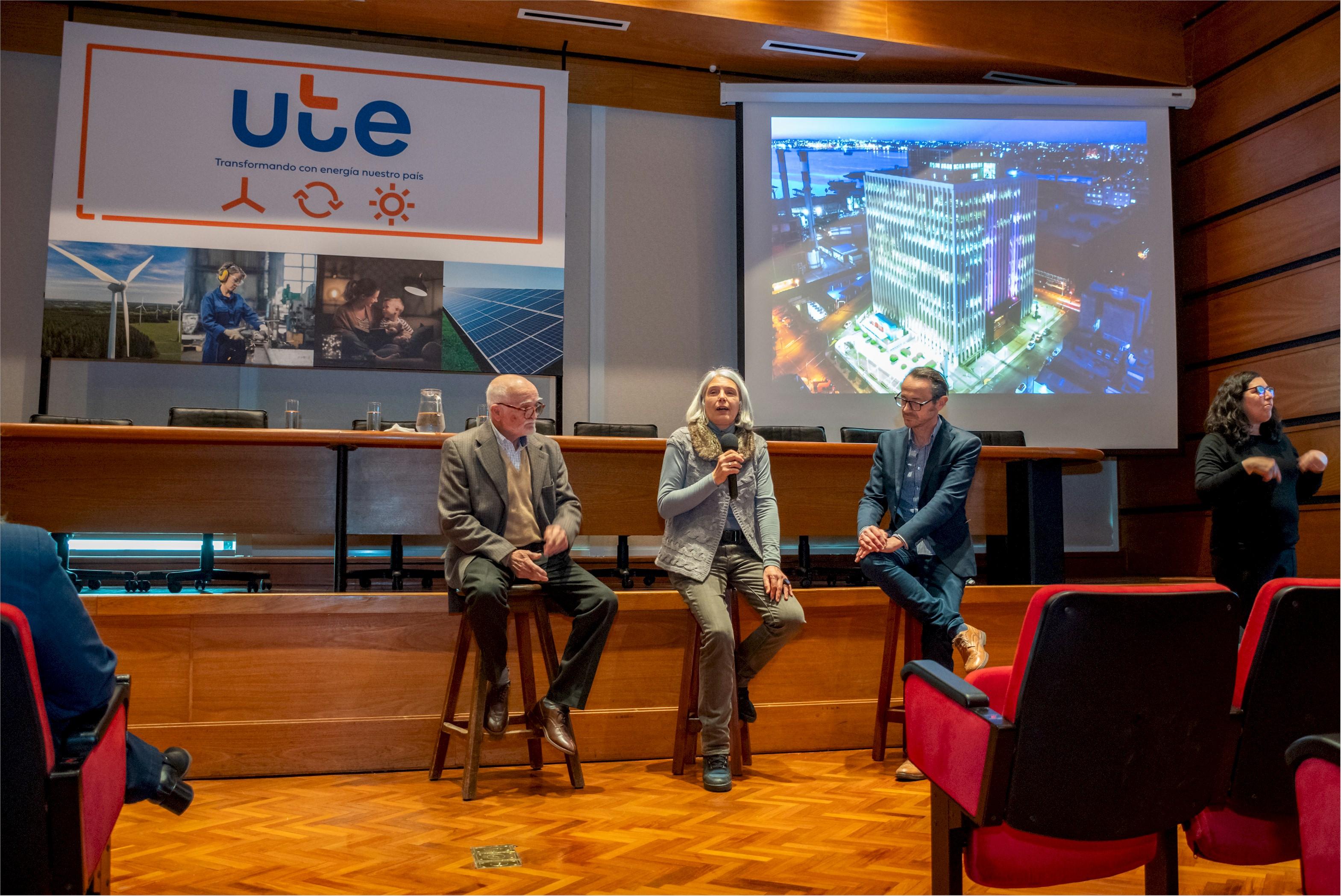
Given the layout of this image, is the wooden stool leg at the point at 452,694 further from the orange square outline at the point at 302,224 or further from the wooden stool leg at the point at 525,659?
the orange square outline at the point at 302,224

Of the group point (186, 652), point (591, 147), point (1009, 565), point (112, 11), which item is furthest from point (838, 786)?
point (112, 11)

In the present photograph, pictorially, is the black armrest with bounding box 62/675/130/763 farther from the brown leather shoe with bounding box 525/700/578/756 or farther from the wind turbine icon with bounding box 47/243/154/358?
the wind turbine icon with bounding box 47/243/154/358

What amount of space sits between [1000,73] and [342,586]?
5121mm

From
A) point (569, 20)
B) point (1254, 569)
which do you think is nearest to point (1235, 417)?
point (1254, 569)

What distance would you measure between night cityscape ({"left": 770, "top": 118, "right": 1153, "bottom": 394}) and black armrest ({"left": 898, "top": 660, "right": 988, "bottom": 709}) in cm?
399

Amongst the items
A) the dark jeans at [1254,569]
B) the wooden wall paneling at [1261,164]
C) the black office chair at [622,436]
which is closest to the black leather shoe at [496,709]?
the black office chair at [622,436]

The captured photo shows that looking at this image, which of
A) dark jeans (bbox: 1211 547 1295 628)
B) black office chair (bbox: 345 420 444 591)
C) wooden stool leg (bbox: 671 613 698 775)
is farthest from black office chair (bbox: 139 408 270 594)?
dark jeans (bbox: 1211 547 1295 628)

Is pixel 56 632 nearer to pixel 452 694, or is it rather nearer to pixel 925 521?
pixel 452 694

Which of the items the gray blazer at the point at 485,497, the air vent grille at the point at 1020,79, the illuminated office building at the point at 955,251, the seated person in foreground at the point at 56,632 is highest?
the air vent grille at the point at 1020,79

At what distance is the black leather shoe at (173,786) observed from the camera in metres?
1.61

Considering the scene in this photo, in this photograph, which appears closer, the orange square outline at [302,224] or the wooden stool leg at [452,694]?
the wooden stool leg at [452,694]

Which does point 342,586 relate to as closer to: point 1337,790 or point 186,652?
point 186,652

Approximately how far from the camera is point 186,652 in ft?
9.74

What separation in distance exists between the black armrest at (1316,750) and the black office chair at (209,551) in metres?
2.95
